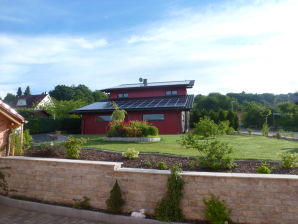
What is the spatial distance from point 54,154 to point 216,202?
17.2 ft

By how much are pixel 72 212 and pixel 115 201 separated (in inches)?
46.1

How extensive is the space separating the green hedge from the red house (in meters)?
3.11

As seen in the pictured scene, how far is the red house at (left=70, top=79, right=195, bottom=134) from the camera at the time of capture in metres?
18.8

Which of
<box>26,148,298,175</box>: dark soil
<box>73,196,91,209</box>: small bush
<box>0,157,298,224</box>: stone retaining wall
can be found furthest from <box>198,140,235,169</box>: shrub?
<box>73,196,91,209</box>: small bush

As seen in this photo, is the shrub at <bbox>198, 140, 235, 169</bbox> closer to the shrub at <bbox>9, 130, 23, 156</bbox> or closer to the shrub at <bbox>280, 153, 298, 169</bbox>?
the shrub at <bbox>280, 153, 298, 169</bbox>

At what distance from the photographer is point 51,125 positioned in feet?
71.4

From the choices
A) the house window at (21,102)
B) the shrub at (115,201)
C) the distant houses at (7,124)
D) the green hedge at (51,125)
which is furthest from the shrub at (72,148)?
the house window at (21,102)

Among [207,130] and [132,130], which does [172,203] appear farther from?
[132,130]

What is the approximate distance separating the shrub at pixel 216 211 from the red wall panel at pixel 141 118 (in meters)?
14.5

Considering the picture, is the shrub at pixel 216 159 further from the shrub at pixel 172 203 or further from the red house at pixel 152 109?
the red house at pixel 152 109

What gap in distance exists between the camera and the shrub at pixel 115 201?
16.0ft

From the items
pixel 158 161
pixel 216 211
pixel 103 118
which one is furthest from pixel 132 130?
pixel 103 118

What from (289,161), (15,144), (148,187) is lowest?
(148,187)

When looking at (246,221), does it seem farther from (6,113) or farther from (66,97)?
(66,97)
